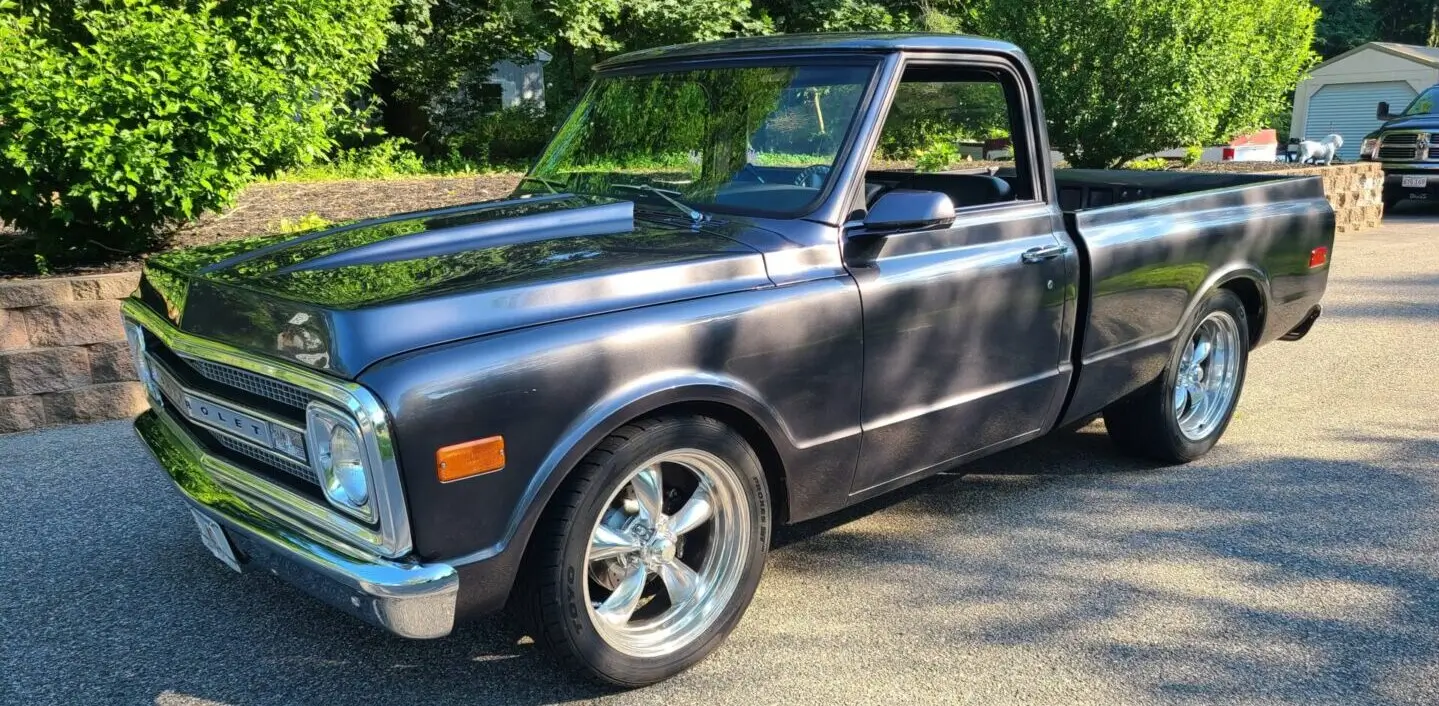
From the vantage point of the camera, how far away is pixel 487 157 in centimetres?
1839

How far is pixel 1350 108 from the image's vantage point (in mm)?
29203

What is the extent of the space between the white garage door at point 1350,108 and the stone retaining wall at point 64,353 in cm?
3031

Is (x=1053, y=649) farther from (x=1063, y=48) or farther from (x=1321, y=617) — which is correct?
(x=1063, y=48)

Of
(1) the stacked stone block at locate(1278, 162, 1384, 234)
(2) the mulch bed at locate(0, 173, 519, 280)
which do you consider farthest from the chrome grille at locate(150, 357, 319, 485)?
(1) the stacked stone block at locate(1278, 162, 1384, 234)

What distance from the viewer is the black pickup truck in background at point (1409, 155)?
1507 centimetres

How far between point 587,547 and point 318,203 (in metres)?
6.76

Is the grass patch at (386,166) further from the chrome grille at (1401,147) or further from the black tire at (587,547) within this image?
the chrome grille at (1401,147)

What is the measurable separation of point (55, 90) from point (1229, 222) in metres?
5.71

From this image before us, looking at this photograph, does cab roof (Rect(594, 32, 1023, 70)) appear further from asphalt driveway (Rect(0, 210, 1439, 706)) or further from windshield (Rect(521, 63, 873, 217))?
asphalt driveway (Rect(0, 210, 1439, 706))

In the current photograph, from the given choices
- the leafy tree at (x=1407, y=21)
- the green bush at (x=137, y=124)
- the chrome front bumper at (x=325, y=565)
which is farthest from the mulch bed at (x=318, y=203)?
the leafy tree at (x=1407, y=21)

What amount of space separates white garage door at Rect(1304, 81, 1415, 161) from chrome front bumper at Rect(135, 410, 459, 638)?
3136 centimetres

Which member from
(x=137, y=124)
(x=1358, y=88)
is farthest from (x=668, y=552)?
(x=1358, y=88)

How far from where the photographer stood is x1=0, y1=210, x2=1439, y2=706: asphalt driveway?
9.93 feet

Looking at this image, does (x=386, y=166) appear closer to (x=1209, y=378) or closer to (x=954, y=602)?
(x=1209, y=378)
